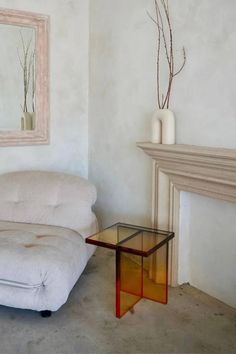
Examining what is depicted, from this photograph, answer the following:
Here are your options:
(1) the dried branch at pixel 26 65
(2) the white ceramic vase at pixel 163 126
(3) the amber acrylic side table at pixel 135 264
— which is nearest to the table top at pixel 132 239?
(3) the amber acrylic side table at pixel 135 264

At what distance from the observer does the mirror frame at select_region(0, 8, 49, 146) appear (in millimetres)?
3143

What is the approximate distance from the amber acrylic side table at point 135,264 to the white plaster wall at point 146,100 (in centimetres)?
21

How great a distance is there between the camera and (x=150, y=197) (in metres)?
2.88

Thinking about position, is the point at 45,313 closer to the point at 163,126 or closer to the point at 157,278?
the point at 157,278

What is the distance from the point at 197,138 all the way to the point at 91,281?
1.26m

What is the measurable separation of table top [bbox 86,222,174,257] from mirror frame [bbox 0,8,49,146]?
1.23 meters

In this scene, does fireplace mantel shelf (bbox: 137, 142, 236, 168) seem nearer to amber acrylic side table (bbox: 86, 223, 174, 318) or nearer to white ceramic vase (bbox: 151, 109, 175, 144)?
white ceramic vase (bbox: 151, 109, 175, 144)

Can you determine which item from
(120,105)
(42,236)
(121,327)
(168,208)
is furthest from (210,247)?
(120,105)

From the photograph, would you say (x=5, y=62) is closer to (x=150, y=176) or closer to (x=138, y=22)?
(x=138, y=22)

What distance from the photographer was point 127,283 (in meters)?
2.51

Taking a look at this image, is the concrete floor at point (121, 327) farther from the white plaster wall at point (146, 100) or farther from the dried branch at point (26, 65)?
the dried branch at point (26, 65)

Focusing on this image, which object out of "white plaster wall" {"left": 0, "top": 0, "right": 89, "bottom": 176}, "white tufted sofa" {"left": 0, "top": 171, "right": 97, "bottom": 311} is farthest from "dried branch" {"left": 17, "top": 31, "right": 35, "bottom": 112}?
"white tufted sofa" {"left": 0, "top": 171, "right": 97, "bottom": 311}

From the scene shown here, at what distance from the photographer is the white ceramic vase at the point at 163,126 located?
2.47 meters

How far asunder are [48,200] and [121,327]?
1084 mm
